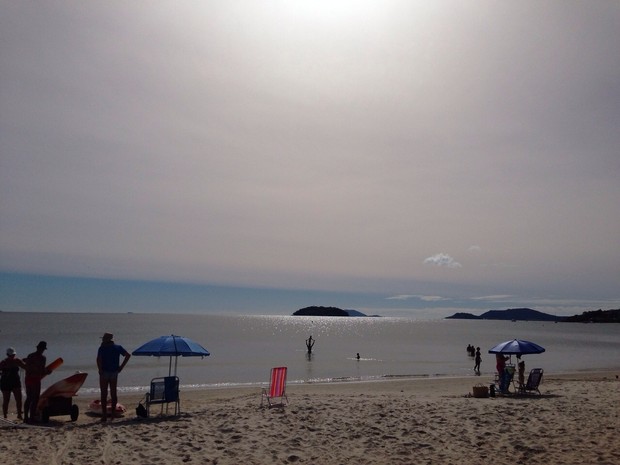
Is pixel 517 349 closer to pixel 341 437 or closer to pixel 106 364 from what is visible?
pixel 341 437

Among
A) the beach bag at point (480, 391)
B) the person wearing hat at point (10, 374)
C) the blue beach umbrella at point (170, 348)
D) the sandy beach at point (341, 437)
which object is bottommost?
the beach bag at point (480, 391)

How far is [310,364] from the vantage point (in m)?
38.6

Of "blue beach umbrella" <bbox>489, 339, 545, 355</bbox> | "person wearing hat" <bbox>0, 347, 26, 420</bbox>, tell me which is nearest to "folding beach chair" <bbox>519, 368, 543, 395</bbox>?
"blue beach umbrella" <bbox>489, 339, 545, 355</bbox>

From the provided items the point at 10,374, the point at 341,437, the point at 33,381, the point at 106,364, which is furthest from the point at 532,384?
the point at 10,374

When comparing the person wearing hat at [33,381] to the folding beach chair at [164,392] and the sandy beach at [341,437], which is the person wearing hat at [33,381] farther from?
the folding beach chair at [164,392]

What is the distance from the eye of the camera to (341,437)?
8875 mm

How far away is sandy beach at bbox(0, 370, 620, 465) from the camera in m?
7.69

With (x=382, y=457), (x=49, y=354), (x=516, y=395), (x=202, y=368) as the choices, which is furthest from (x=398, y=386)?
(x=49, y=354)

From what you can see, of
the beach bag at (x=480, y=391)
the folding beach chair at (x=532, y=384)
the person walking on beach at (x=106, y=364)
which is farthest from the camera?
the folding beach chair at (x=532, y=384)

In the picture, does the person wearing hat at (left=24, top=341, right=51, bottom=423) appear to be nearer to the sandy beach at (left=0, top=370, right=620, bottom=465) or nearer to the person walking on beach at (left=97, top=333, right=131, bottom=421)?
the sandy beach at (left=0, top=370, right=620, bottom=465)

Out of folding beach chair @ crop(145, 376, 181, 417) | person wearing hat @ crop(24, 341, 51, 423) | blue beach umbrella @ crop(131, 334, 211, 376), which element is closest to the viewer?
person wearing hat @ crop(24, 341, 51, 423)

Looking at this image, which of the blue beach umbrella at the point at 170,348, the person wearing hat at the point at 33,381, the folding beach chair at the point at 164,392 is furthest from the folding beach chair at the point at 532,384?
the person wearing hat at the point at 33,381

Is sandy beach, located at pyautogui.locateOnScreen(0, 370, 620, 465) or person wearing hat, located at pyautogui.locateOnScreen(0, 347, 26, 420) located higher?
person wearing hat, located at pyautogui.locateOnScreen(0, 347, 26, 420)

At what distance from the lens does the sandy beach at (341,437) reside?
7.69 m
